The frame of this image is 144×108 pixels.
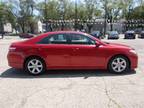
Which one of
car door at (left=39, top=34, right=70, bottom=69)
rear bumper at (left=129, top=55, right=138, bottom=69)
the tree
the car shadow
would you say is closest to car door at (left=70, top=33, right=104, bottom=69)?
car door at (left=39, top=34, right=70, bottom=69)

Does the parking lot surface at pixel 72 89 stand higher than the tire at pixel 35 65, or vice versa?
the tire at pixel 35 65

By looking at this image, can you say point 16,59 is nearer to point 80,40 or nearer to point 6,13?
point 80,40

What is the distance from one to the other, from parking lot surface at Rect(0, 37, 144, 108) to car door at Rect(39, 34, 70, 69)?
40cm

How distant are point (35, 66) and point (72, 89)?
230 cm

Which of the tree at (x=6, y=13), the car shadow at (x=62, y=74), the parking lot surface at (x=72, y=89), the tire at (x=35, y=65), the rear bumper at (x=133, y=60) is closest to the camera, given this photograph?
the parking lot surface at (x=72, y=89)

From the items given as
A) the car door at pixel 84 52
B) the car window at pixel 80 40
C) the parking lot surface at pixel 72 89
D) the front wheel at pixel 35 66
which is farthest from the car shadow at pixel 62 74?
the car window at pixel 80 40

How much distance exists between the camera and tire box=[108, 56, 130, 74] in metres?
8.55

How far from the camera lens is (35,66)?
8469mm

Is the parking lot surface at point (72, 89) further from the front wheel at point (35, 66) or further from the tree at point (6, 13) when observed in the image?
the tree at point (6, 13)

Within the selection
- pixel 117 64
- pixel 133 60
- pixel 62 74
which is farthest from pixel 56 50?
pixel 133 60

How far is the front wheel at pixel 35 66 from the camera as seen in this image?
8.47 meters

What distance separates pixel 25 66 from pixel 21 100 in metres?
2.89

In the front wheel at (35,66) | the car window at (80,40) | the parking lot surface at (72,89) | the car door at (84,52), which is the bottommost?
the parking lot surface at (72,89)

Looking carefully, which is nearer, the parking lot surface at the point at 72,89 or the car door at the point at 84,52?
the parking lot surface at the point at 72,89
